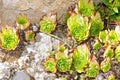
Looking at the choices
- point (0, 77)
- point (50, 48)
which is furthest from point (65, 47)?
point (0, 77)

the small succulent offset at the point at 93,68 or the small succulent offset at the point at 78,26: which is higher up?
the small succulent offset at the point at 78,26

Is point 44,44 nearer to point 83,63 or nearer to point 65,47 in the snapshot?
point 65,47

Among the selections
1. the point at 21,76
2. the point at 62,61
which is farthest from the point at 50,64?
the point at 21,76

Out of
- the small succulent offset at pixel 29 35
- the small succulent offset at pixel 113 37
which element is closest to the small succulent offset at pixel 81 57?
the small succulent offset at pixel 113 37

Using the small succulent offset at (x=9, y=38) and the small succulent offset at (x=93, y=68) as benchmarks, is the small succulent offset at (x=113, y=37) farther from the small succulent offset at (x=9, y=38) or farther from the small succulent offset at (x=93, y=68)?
the small succulent offset at (x=9, y=38)

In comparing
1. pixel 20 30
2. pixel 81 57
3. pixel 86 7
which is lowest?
pixel 81 57

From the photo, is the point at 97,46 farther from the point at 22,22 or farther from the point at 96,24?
the point at 22,22

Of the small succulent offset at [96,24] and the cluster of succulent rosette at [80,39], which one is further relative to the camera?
the small succulent offset at [96,24]

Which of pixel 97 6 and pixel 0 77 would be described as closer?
pixel 0 77
